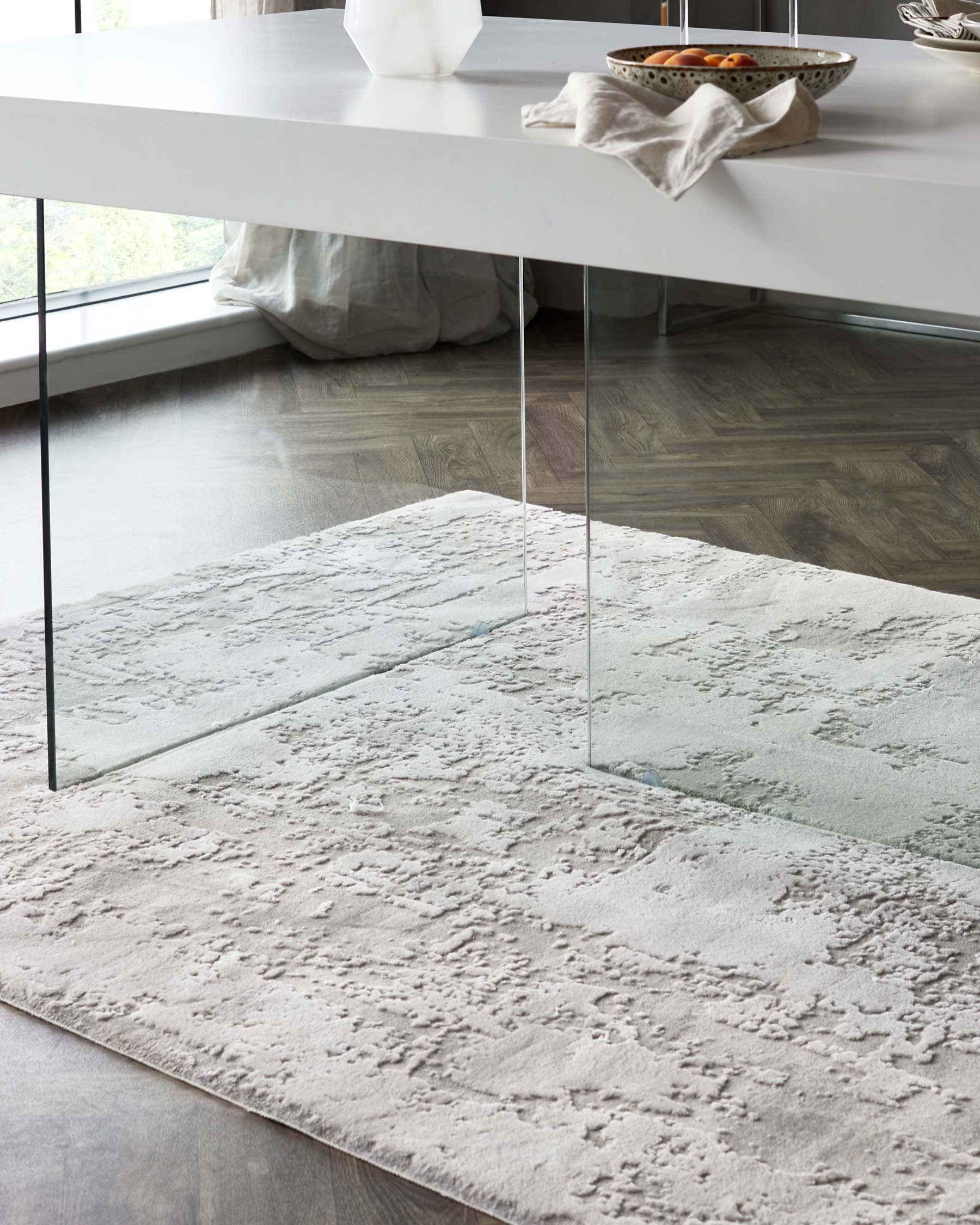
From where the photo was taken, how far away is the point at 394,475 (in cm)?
237

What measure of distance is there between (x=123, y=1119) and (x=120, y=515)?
2.99 ft

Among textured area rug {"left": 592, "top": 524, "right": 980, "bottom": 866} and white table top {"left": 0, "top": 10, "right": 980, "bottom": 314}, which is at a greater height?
white table top {"left": 0, "top": 10, "right": 980, "bottom": 314}

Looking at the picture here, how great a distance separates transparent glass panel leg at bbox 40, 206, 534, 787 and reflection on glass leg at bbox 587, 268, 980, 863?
1.18ft

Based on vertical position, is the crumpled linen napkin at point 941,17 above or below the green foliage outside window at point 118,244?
above

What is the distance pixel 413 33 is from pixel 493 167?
55 centimetres

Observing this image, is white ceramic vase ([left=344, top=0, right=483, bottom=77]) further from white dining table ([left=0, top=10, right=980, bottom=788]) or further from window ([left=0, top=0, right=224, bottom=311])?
window ([left=0, top=0, right=224, bottom=311])

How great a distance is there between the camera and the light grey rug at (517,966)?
4.60 ft

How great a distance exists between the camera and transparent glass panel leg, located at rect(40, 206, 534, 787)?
215 cm

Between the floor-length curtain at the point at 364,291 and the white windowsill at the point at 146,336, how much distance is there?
0.03 m

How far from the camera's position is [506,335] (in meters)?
2.39

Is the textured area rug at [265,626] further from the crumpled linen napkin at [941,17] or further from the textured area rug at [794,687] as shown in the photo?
the crumpled linen napkin at [941,17]

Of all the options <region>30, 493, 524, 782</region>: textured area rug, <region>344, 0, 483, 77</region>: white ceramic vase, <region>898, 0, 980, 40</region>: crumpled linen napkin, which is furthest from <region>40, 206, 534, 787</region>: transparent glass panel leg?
<region>898, 0, 980, 40</region>: crumpled linen napkin

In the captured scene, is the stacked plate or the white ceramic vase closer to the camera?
the stacked plate

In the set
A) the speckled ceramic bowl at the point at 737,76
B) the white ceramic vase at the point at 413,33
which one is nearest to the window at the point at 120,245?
the white ceramic vase at the point at 413,33
